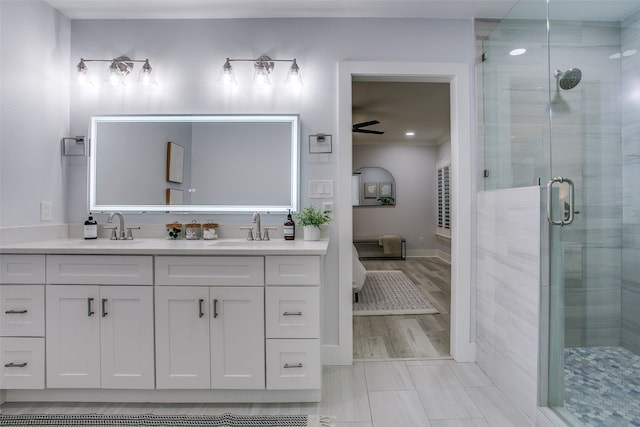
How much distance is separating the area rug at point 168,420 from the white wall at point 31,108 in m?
1.09

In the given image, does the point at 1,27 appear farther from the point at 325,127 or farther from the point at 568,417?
the point at 568,417

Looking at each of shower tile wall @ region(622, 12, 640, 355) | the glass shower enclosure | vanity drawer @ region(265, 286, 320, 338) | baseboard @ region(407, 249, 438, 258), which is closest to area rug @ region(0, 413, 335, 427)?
vanity drawer @ region(265, 286, 320, 338)

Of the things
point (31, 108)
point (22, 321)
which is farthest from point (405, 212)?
Result: point (22, 321)

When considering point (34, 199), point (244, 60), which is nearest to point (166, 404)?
point (34, 199)

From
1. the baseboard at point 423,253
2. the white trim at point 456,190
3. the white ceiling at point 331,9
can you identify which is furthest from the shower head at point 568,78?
the baseboard at point 423,253

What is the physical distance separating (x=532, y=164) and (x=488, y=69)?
835 mm

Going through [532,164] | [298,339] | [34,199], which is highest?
[532,164]

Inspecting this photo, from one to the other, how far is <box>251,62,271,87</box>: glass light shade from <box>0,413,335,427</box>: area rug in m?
2.06

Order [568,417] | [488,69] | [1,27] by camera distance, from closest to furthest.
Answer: [568,417], [1,27], [488,69]

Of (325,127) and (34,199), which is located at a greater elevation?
(325,127)

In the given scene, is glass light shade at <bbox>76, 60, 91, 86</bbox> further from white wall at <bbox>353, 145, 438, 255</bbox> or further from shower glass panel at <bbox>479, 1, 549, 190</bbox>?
white wall at <bbox>353, 145, 438, 255</bbox>

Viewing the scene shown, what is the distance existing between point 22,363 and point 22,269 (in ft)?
1.69

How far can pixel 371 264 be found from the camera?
605cm

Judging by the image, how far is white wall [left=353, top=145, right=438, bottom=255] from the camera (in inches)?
272
